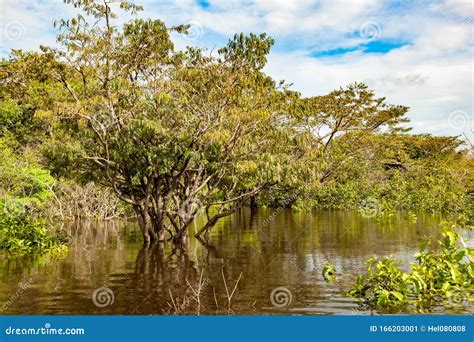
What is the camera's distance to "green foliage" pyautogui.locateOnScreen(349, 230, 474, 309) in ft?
39.0

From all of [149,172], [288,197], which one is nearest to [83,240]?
[149,172]

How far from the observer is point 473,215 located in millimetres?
25203

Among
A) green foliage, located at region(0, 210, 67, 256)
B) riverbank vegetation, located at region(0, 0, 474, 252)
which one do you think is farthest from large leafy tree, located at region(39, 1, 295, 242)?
green foliage, located at region(0, 210, 67, 256)

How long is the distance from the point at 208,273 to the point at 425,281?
695 centimetres

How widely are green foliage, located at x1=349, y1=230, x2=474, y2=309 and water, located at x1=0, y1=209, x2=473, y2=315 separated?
0.53 metres

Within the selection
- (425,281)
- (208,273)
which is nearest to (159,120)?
(208,273)

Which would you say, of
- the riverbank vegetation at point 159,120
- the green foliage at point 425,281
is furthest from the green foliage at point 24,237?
the green foliage at point 425,281

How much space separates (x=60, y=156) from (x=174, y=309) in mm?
12520

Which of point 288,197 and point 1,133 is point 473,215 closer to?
point 288,197

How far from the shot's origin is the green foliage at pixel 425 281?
468 inches

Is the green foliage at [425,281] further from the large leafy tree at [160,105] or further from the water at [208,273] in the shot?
the large leafy tree at [160,105]

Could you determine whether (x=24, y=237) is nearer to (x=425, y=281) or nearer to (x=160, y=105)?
(x=160, y=105)

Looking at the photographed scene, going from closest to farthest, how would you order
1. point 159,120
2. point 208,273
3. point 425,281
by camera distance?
point 425,281 → point 208,273 → point 159,120

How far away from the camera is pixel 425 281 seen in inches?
507
